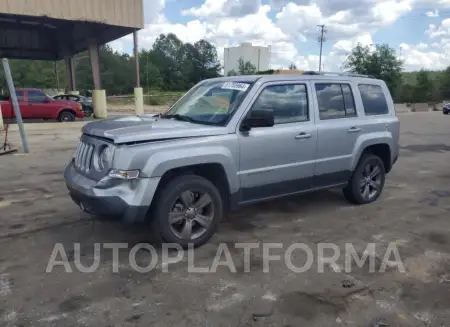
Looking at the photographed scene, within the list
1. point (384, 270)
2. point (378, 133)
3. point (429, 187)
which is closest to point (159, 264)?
point (384, 270)

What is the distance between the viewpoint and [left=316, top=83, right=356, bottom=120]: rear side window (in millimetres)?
5176

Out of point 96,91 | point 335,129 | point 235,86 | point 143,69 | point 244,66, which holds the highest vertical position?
point 244,66

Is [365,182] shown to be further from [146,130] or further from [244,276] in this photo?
[146,130]

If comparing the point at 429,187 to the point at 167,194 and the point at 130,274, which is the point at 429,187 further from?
the point at 130,274

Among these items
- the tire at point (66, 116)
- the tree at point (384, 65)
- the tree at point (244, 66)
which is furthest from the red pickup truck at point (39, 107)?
the tree at point (244, 66)

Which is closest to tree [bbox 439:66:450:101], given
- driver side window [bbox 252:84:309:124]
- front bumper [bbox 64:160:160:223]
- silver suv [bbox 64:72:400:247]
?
silver suv [bbox 64:72:400:247]

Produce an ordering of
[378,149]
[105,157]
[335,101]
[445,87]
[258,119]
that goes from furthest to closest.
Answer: [445,87] → [378,149] → [335,101] → [258,119] → [105,157]

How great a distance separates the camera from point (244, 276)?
3689mm

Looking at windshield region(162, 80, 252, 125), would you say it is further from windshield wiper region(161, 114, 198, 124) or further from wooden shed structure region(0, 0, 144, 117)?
wooden shed structure region(0, 0, 144, 117)

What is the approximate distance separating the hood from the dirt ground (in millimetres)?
1236

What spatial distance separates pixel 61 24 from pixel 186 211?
21728 mm

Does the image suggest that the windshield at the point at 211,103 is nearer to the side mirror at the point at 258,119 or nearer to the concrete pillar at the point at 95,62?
the side mirror at the point at 258,119

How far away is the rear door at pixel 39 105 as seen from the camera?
60.8 feet

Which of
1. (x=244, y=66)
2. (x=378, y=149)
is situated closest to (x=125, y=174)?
(x=378, y=149)
